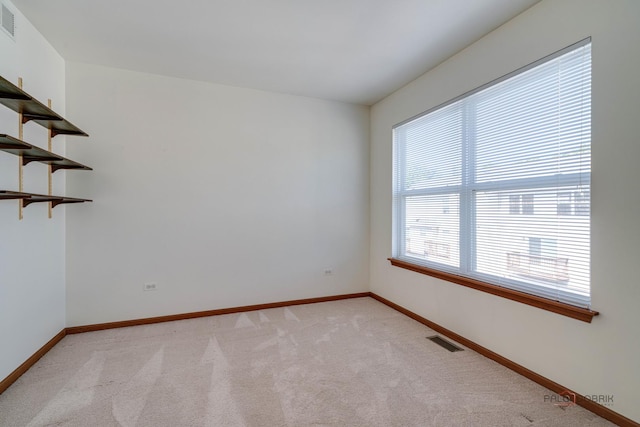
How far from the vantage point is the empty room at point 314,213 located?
179cm

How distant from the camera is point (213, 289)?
11.4 feet

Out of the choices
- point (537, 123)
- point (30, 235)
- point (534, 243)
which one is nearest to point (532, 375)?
point (534, 243)

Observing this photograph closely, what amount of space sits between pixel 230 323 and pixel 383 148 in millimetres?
3021

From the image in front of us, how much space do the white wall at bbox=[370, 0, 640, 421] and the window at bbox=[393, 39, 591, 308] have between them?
0.09m

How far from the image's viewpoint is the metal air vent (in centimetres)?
201

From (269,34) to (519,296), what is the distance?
3010 millimetres

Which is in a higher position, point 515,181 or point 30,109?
point 30,109

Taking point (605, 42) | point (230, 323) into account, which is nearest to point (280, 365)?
point (230, 323)

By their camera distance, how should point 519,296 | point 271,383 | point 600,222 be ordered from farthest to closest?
point 519,296, point 271,383, point 600,222

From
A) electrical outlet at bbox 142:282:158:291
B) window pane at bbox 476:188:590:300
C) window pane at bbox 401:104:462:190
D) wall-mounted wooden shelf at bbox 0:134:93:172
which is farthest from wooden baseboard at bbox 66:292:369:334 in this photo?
window pane at bbox 476:188:590:300

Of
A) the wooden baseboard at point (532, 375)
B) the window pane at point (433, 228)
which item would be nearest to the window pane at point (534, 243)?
the window pane at point (433, 228)

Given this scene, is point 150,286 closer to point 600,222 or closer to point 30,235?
point 30,235

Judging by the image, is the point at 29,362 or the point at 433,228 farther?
the point at 433,228

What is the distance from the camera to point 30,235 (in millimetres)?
2330
